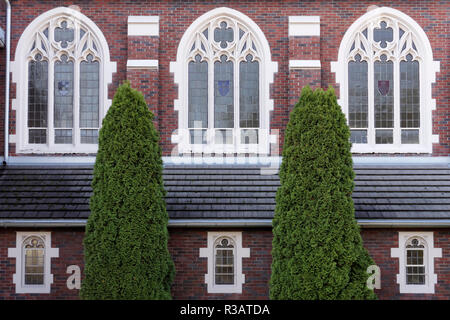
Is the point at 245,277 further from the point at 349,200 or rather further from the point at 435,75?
the point at 435,75

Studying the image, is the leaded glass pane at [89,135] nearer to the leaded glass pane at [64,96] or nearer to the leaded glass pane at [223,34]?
the leaded glass pane at [64,96]

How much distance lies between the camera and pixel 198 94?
10.9m

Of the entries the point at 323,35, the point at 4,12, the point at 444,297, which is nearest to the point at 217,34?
the point at 323,35

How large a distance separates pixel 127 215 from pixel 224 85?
424cm

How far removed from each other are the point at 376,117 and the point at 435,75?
1.63 metres

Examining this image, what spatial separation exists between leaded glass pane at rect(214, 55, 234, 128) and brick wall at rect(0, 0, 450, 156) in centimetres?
97

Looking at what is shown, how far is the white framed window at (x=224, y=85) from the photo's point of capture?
10836 millimetres

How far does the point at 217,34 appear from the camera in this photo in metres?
11.0

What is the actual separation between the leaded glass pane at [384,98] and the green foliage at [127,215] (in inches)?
215

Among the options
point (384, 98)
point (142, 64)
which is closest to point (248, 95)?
point (142, 64)

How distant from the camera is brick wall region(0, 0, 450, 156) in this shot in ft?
35.4

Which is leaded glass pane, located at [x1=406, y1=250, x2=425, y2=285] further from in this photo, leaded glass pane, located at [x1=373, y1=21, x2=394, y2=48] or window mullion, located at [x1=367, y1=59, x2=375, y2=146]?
leaded glass pane, located at [x1=373, y1=21, x2=394, y2=48]

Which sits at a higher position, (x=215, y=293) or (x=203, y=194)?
(x=203, y=194)

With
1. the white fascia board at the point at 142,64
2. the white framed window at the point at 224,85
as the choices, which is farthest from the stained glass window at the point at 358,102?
the white fascia board at the point at 142,64
